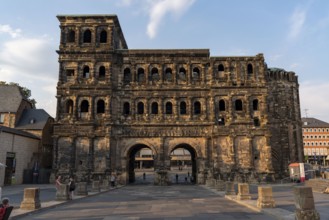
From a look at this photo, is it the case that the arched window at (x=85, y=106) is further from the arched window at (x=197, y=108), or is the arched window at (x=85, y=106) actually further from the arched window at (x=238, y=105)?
the arched window at (x=238, y=105)

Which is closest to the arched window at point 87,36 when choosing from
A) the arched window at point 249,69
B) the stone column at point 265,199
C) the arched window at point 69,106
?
the arched window at point 69,106

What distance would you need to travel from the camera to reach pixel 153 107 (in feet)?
126

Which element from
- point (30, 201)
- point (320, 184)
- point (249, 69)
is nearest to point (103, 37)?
point (249, 69)

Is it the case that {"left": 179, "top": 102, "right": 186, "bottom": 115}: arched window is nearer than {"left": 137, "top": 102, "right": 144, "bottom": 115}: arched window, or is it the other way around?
{"left": 137, "top": 102, "right": 144, "bottom": 115}: arched window

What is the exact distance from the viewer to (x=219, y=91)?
38.1 meters

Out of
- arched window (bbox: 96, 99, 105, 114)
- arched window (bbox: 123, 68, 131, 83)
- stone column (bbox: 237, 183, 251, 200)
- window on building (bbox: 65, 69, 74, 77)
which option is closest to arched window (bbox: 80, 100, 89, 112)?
arched window (bbox: 96, 99, 105, 114)

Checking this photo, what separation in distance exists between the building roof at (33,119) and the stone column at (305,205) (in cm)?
3937

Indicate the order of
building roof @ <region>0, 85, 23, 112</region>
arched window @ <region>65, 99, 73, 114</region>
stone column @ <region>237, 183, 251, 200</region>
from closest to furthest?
stone column @ <region>237, 183, 251, 200</region> → arched window @ <region>65, 99, 73, 114</region> → building roof @ <region>0, 85, 23, 112</region>

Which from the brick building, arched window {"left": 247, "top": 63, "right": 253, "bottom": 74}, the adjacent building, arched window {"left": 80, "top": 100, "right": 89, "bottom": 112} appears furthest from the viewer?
the brick building

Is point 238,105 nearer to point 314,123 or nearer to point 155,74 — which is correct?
point 155,74

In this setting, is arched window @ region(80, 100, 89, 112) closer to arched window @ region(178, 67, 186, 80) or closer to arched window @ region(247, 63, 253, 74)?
arched window @ region(178, 67, 186, 80)

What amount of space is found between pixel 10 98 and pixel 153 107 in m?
22.2

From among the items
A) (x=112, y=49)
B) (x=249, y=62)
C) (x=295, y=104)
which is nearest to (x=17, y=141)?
(x=112, y=49)

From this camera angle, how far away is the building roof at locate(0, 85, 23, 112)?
142 feet
